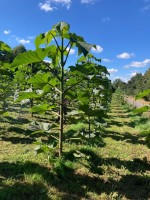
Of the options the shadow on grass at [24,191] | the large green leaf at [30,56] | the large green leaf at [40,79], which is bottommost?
the shadow on grass at [24,191]

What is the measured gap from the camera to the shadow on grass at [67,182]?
4.00m

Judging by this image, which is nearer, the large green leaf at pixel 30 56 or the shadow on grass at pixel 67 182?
the large green leaf at pixel 30 56

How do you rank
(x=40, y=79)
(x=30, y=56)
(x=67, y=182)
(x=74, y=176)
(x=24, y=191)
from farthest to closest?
(x=74, y=176) < (x=67, y=182) < (x=40, y=79) < (x=24, y=191) < (x=30, y=56)

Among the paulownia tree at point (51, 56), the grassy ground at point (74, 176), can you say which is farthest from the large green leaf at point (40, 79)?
the grassy ground at point (74, 176)

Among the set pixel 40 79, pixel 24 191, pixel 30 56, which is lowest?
pixel 24 191

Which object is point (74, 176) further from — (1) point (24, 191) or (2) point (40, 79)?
(2) point (40, 79)

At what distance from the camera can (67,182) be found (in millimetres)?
4402

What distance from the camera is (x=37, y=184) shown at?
421 cm

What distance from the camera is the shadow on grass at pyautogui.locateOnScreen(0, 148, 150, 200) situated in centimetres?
400

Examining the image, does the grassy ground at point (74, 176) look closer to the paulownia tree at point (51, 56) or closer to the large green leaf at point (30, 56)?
the paulownia tree at point (51, 56)

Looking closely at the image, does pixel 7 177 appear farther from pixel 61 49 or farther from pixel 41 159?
pixel 61 49

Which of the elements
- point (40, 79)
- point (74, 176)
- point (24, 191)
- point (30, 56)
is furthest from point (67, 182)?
point (30, 56)

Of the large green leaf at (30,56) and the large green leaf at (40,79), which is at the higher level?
the large green leaf at (30,56)

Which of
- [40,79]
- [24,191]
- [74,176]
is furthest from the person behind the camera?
[74,176]
